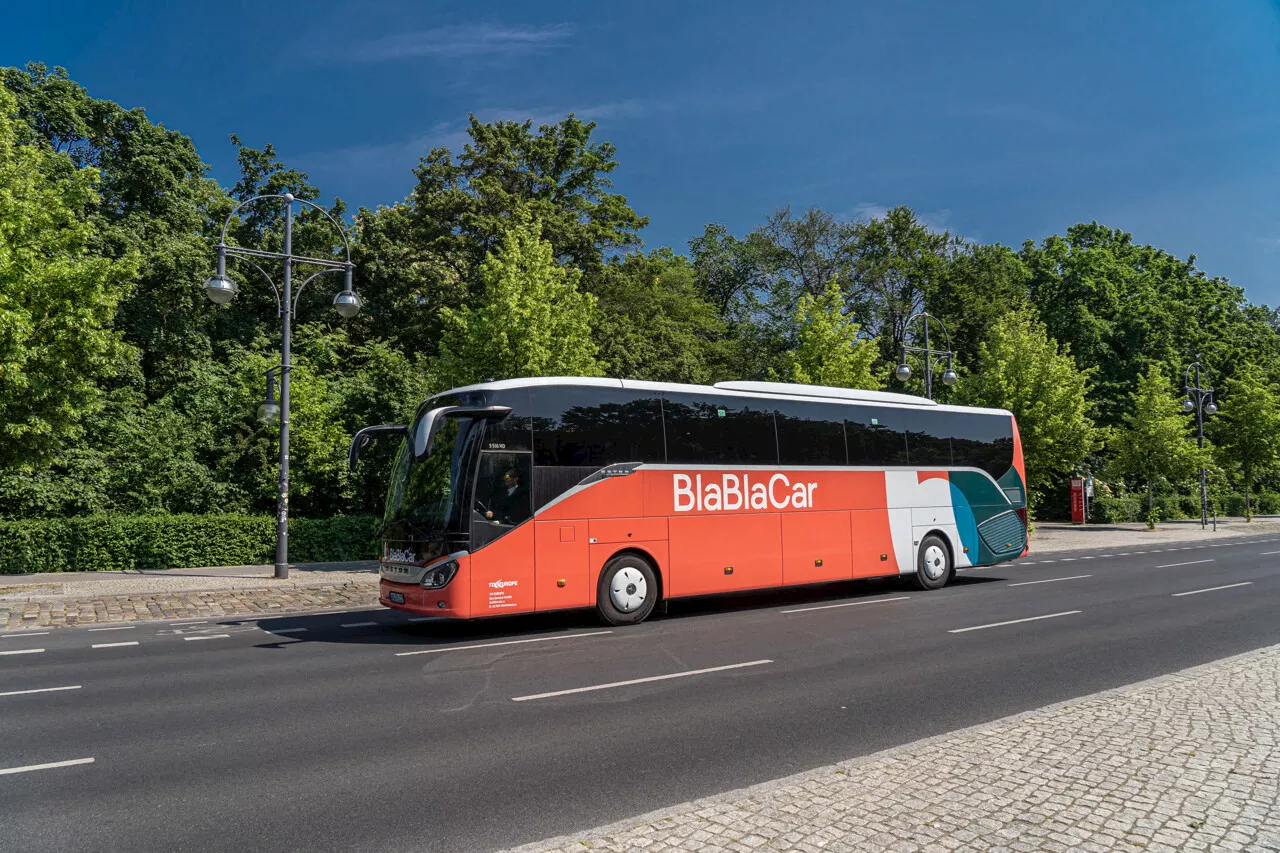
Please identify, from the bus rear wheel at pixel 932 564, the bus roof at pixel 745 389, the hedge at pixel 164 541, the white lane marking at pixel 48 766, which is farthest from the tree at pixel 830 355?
the white lane marking at pixel 48 766

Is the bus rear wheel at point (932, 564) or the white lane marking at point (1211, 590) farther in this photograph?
the bus rear wheel at point (932, 564)

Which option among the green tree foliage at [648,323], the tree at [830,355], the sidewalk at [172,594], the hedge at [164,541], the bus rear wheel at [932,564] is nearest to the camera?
the sidewalk at [172,594]

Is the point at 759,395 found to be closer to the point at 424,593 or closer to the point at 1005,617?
the point at 1005,617

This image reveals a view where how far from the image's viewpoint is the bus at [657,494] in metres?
11.7

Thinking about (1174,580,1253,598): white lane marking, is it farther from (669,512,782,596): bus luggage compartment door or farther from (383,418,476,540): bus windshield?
(383,418,476,540): bus windshield

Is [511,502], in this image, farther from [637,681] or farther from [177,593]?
[177,593]

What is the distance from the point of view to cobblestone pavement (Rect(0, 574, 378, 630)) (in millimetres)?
14508

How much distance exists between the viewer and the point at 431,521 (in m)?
11.7

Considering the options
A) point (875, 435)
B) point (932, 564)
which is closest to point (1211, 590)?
point (932, 564)

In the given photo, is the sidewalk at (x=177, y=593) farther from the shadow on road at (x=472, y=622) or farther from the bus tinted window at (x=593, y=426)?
the bus tinted window at (x=593, y=426)

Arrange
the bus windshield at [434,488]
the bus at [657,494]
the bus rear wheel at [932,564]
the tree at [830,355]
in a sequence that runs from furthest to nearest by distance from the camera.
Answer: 1. the tree at [830,355]
2. the bus rear wheel at [932,564]
3. the bus at [657,494]
4. the bus windshield at [434,488]

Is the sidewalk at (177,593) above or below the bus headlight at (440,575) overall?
below

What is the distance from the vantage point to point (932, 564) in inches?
690

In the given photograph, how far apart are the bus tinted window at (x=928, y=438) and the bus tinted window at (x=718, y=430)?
3696 millimetres
